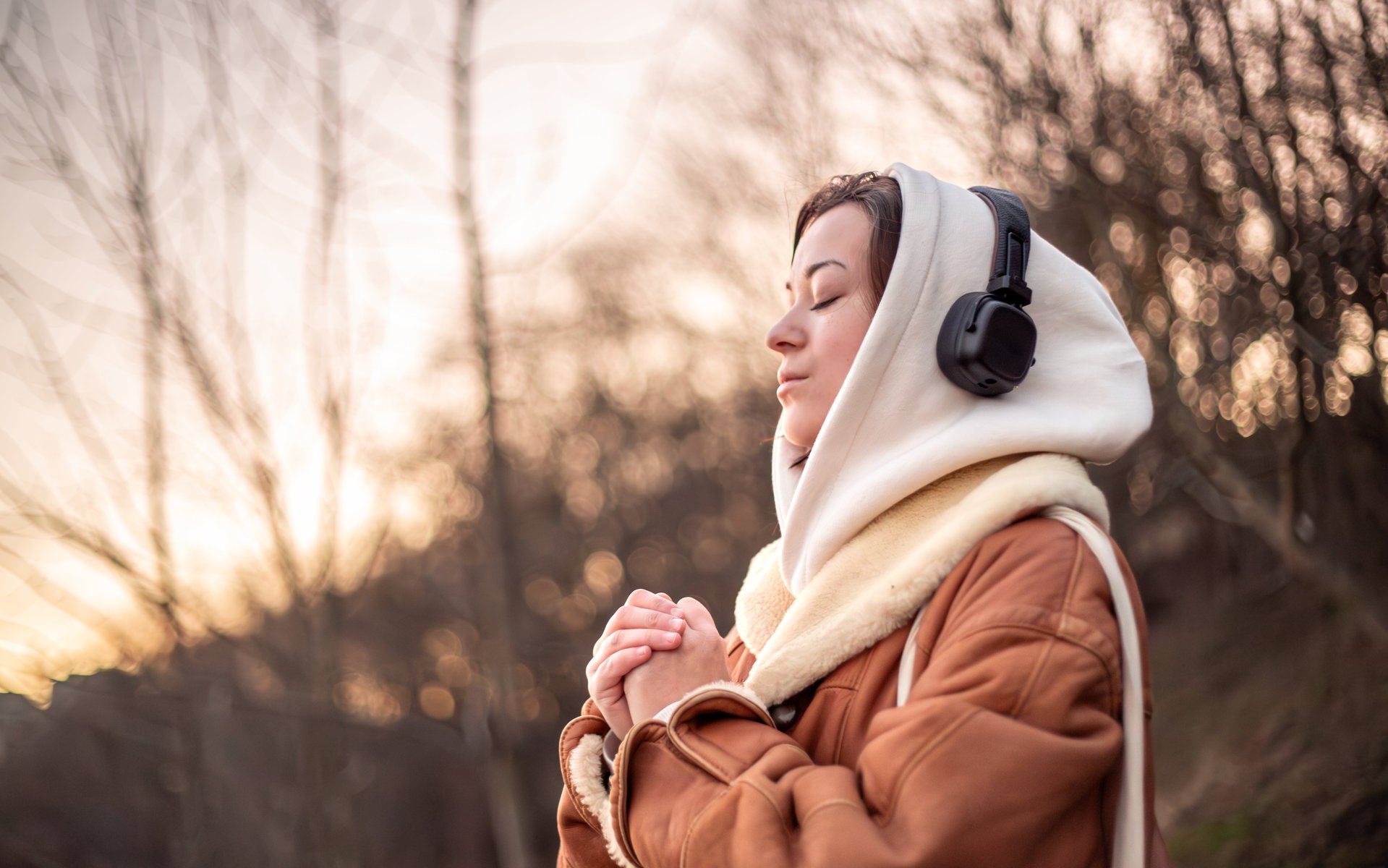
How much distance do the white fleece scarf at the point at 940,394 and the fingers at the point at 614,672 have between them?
0.35m

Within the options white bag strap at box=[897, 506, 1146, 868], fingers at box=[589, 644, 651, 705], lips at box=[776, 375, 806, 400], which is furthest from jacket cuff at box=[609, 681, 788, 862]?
lips at box=[776, 375, 806, 400]

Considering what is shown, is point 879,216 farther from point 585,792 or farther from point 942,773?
point 585,792

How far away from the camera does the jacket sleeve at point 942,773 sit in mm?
1059

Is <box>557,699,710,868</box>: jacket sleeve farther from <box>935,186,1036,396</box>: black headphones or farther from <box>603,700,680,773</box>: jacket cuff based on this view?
<box>935,186,1036,396</box>: black headphones

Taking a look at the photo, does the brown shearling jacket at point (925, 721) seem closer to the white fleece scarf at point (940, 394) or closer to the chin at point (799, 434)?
the white fleece scarf at point (940, 394)

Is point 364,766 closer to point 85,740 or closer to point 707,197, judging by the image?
point 85,740

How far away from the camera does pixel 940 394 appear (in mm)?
1489

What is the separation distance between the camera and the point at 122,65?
3.96 m

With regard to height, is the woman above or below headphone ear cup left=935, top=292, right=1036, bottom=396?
below

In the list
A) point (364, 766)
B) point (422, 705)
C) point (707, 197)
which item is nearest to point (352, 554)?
point (707, 197)

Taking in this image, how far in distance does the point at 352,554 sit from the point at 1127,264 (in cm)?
524

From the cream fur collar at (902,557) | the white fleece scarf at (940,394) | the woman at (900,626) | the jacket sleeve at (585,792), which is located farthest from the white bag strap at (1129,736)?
the jacket sleeve at (585,792)

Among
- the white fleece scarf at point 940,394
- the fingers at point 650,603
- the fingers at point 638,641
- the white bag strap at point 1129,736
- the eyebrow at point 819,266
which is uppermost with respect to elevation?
the eyebrow at point 819,266

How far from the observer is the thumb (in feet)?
4.83
